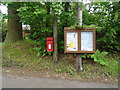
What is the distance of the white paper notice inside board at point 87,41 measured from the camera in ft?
14.1

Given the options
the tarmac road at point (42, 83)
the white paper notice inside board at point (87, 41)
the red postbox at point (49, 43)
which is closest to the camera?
the tarmac road at point (42, 83)

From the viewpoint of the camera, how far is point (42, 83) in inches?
145

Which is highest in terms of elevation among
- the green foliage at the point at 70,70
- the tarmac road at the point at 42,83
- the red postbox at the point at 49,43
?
the red postbox at the point at 49,43

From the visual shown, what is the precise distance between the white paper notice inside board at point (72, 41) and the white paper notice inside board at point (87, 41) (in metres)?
0.26

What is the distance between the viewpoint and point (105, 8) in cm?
522

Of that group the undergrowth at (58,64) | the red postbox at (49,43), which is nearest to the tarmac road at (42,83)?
the undergrowth at (58,64)

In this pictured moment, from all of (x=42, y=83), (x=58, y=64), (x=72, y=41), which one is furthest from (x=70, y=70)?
(x=42, y=83)

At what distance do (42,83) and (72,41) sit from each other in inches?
72.0

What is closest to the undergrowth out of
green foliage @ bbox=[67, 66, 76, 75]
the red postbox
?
green foliage @ bbox=[67, 66, 76, 75]

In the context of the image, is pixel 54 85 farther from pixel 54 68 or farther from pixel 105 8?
pixel 105 8

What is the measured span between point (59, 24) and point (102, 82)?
304 cm

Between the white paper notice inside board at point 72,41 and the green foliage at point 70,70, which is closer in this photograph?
the white paper notice inside board at point 72,41

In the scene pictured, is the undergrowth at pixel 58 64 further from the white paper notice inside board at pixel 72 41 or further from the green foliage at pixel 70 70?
the white paper notice inside board at pixel 72 41

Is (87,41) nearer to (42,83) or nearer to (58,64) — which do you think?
(58,64)
